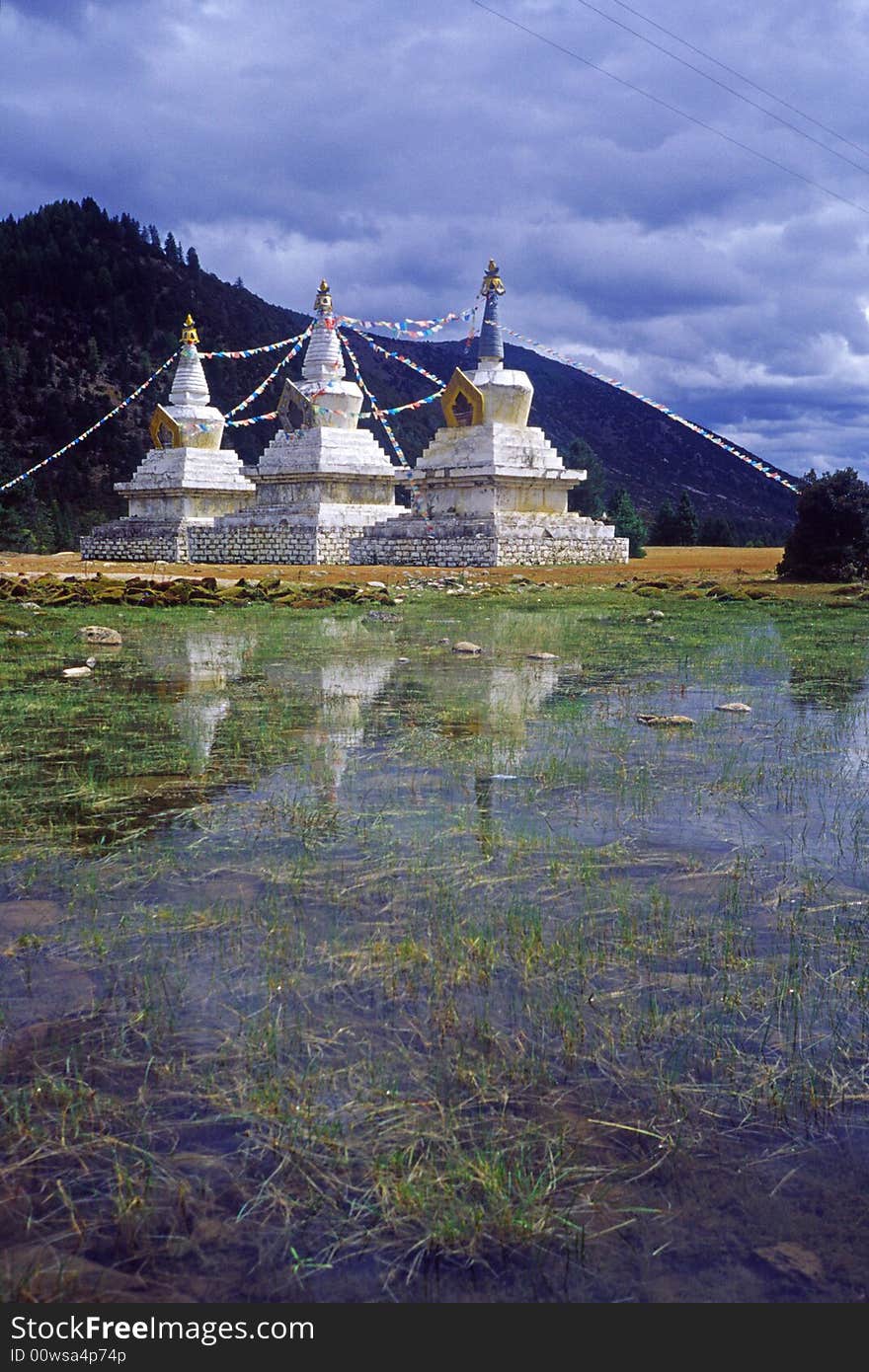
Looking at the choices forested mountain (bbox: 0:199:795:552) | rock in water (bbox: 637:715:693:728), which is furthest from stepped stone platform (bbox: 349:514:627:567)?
forested mountain (bbox: 0:199:795:552)

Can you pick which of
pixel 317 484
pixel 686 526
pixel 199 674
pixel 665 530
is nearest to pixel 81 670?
pixel 199 674

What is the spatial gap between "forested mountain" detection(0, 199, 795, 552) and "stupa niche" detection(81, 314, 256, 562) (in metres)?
22.9

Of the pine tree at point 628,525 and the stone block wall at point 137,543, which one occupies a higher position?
the pine tree at point 628,525

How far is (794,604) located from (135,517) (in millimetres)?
23591

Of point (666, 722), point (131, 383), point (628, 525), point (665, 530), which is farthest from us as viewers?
point (131, 383)

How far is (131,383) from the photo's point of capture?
82125 mm

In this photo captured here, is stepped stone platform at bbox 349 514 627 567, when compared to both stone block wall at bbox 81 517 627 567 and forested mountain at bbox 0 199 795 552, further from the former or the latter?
forested mountain at bbox 0 199 795 552

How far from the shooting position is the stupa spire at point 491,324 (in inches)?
1227

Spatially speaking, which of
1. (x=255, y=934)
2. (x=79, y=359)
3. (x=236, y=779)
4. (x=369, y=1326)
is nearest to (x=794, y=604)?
(x=236, y=779)

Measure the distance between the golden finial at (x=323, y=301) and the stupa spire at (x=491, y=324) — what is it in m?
5.14

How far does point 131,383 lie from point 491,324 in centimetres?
5755

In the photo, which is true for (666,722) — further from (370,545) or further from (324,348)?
(324,348)

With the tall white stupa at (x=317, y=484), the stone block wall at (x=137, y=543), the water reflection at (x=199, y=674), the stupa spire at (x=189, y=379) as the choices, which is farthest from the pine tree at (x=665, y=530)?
the water reflection at (x=199, y=674)

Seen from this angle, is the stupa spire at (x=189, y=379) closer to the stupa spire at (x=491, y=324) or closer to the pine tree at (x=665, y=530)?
the stupa spire at (x=491, y=324)
